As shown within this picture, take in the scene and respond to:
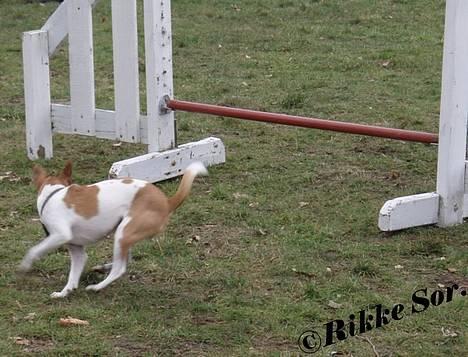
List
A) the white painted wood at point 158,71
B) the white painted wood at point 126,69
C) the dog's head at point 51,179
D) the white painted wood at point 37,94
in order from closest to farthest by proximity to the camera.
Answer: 1. the dog's head at point 51,179
2. the white painted wood at point 158,71
3. the white painted wood at point 126,69
4. the white painted wood at point 37,94

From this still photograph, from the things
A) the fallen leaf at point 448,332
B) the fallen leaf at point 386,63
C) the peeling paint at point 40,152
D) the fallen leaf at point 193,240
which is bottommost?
the fallen leaf at point 193,240

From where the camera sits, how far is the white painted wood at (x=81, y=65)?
6.86 meters

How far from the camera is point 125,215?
15.3ft

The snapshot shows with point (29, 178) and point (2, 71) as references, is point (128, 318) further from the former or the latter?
point (2, 71)

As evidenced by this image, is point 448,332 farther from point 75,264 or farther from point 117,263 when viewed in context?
point 75,264

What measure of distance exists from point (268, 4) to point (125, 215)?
29.9 ft

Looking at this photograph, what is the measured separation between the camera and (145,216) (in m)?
4.61

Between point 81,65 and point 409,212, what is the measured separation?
2.58 m

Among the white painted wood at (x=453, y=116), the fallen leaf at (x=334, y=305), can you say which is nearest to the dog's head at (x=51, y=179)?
the fallen leaf at (x=334, y=305)

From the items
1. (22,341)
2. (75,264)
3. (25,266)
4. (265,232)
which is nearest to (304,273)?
(265,232)

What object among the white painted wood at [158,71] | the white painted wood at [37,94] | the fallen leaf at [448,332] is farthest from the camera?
the white painted wood at [37,94]

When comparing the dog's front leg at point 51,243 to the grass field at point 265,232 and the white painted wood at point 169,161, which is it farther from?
the white painted wood at point 169,161

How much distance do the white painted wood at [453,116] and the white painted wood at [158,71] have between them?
1882 mm

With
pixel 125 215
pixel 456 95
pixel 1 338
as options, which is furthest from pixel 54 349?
pixel 456 95
